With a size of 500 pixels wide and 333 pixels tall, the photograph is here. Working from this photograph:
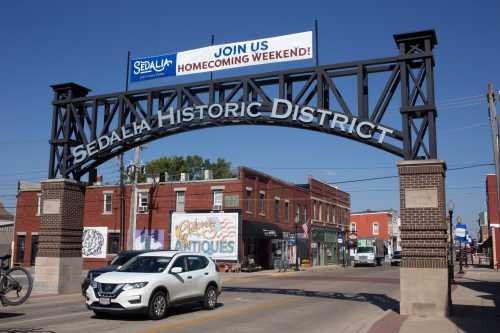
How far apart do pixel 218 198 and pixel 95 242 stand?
12.6 m

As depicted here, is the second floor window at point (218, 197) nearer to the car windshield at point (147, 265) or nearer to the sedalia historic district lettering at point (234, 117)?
the sedalia historic district lettering at point (234, 117)

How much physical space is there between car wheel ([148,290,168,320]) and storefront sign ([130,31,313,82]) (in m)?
9.44

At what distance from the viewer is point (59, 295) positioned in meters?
20.0

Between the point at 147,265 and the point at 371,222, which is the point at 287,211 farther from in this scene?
the point at 371,222

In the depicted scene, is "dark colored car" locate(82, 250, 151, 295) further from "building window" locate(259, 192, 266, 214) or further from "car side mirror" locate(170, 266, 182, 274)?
"building window" locate(259, 192, 266, 214)

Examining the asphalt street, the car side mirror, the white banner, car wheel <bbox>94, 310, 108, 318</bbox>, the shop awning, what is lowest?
the asphalt street

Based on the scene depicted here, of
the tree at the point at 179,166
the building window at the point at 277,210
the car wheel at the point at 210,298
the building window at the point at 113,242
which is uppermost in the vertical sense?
the tree at the point at 179,166

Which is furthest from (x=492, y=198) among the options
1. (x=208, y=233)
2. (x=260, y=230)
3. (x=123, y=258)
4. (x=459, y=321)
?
(x=123, y=258)

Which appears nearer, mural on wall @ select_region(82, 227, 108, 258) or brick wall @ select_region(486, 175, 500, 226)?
mural on wall @ select_region(82, 227, 108, 258)

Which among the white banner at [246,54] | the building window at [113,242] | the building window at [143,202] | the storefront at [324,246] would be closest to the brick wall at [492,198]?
the storefront at [324,246]

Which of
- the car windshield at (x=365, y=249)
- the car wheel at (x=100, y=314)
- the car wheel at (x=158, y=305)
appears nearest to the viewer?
the car wheel at (x=158, y=305)

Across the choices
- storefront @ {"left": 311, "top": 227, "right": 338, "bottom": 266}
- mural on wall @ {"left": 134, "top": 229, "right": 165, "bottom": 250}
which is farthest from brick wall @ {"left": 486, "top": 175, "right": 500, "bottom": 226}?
mural on wall @ {"left": 134, "top": 229, "right": 165, "bottom": 250}

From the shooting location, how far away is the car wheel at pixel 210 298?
15.3m

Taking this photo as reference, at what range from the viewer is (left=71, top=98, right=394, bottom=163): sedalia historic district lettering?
16719mm
